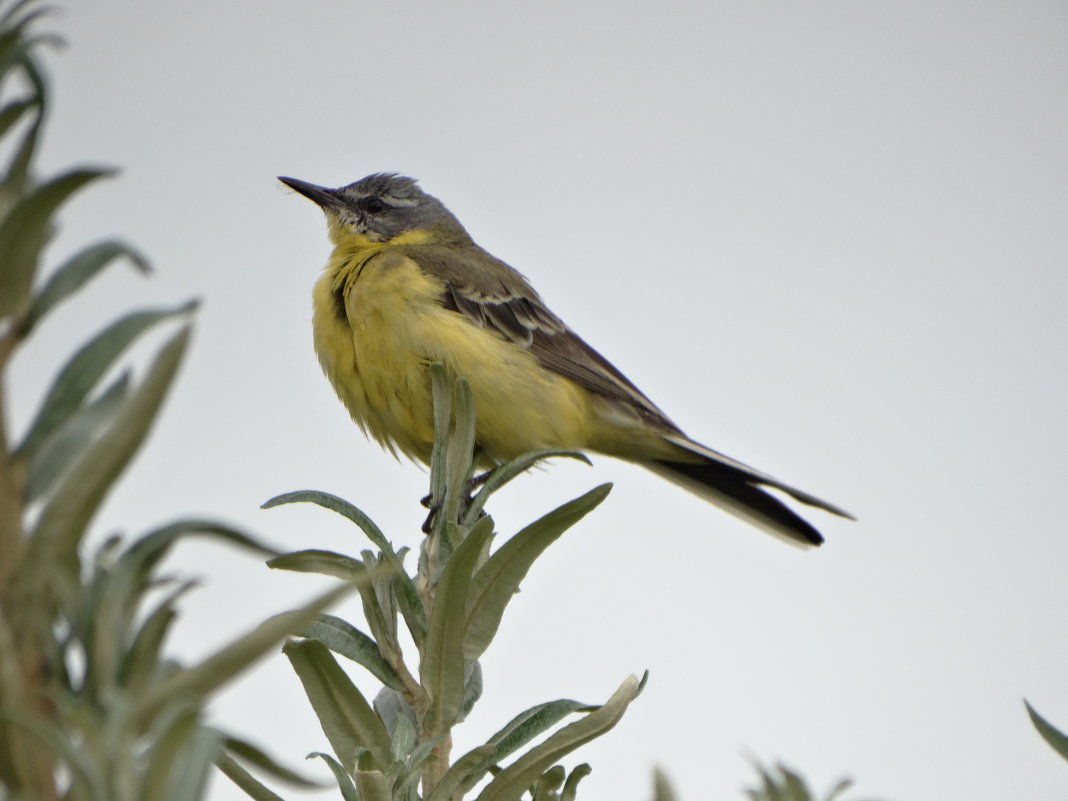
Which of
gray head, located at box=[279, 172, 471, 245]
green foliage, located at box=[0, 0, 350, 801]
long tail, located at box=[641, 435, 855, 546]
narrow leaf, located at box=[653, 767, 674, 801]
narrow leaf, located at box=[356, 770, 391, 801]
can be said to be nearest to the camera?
green foliage, located at box=[0, 0, 350, 801]

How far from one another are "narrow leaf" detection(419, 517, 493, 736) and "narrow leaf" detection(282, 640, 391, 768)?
120 millimetres

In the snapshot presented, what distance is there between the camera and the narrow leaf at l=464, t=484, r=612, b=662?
6.93 feet

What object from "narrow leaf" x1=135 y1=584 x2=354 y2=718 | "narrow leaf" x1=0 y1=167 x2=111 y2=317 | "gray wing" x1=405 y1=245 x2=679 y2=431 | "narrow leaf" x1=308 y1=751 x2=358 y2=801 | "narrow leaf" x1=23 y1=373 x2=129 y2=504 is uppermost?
"gray wing" x1=405 y1=245 x2=679 y2=431

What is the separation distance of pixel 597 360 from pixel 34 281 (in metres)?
6.46

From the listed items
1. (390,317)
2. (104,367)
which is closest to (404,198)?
(390,317)

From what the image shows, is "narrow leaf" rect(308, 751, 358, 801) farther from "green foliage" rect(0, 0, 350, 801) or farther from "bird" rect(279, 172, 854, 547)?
"bird" rect(279, 172, 854, 547)

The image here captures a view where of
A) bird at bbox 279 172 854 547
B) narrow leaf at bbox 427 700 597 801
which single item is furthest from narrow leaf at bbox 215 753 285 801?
bird at bbox 279 172 854 547

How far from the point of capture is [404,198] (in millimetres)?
8367

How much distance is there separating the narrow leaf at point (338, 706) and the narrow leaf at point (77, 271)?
3.51 ft

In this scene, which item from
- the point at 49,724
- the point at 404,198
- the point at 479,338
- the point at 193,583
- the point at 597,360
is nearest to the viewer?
the point at 49,724

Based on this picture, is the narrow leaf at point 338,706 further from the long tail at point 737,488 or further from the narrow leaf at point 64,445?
the long tail at point 737,488

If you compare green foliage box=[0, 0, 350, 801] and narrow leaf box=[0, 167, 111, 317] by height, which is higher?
narrow leaf box=[0, 167, 111, 317]

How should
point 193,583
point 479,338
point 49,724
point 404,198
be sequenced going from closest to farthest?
point 49,724 < point 193,583 < point 479,338 < point 404,198

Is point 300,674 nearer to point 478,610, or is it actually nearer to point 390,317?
point 478,610
